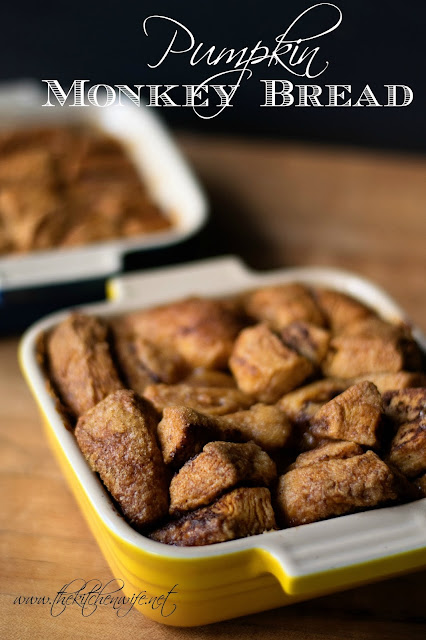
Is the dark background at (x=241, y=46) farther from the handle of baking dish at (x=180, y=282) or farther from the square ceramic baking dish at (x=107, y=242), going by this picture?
the handle of baking dish at (x=180, y=282)

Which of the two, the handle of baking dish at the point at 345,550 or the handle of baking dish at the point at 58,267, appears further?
the handle of baking dish at the point at 58,267

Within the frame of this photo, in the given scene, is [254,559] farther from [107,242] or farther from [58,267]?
[107,242]

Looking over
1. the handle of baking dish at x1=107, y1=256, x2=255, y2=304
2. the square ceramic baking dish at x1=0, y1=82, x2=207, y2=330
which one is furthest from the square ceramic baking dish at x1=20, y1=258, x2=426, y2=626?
the square ceramic baking dish at x1=0, y1=82, x2=207, y2=330

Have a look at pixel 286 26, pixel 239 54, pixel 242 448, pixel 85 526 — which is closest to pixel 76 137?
pixel 239 54

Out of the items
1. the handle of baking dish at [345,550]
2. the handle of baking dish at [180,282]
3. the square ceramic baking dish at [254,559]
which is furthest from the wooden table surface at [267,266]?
the handle of baking dish at [180,282]

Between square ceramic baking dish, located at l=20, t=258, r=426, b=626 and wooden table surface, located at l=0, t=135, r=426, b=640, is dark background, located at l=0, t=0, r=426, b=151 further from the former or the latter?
square ceramic baking dish, located at l=20, t=258, r=426, b=626
